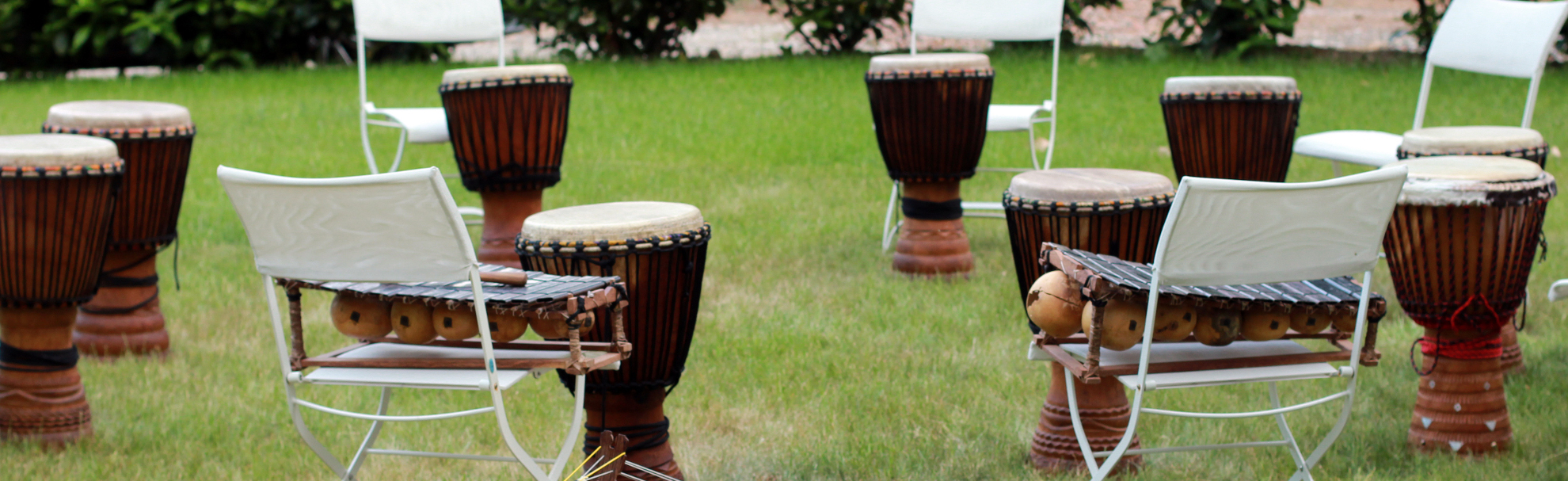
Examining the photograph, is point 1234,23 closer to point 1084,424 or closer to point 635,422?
point 1084,424

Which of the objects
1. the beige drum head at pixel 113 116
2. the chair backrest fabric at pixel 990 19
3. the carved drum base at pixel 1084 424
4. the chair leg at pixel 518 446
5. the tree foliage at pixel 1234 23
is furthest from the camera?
the tree foliage at pixel 1234 23

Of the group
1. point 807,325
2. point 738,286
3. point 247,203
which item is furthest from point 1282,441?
point 738,286

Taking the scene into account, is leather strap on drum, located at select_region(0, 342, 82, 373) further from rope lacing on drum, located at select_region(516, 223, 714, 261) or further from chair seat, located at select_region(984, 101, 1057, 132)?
chair seat, located at select_region(984, 101, 1057, 132)

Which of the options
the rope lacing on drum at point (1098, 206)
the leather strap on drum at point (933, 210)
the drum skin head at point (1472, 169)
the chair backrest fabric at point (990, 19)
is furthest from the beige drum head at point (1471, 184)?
the chair backrest fabric at point (990, 19)

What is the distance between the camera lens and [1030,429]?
9.43 feet

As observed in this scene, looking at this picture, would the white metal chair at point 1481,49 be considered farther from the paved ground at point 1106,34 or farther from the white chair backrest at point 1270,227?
the paved ground at point 1106,34

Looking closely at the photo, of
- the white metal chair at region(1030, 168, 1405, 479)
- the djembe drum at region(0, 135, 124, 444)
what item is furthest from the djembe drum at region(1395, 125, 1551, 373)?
the djembe drum at region(0, 135, 124, 444)

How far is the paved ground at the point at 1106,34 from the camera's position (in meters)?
10.4

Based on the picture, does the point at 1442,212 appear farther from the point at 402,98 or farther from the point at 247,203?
the point at 402,98

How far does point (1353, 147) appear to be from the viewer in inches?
151

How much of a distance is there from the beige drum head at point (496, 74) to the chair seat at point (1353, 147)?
231 cm

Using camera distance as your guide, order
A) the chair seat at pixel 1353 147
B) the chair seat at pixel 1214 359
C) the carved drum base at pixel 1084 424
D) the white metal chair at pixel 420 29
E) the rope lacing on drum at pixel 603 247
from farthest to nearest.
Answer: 1. the white metal chair at pixel 420 29
2. the chair seat at pixel 1353 147
3. the carved drum base at pixel 1084 424
4. the rope lacing on drum at pixel 603 247
5. the chair seat at pixel 1214 359

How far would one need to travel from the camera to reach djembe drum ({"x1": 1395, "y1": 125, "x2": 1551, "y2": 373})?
10.2 feet

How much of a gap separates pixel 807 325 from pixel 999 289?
735 mm
